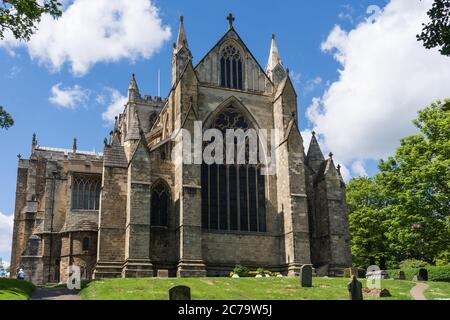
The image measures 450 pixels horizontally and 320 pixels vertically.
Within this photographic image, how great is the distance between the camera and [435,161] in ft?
111

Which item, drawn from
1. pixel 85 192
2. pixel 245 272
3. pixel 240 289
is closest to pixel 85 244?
pixel 85 192

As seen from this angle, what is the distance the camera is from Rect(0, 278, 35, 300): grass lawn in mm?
19422

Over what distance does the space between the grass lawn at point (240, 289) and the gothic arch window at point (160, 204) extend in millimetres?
6809

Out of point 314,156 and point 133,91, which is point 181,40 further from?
point 133,91

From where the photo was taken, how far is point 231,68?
37156 mm

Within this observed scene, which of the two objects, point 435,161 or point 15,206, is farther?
point 15,206

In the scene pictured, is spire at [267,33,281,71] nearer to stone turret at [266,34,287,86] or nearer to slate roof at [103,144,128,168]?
stone turret at [266,34,287,86]

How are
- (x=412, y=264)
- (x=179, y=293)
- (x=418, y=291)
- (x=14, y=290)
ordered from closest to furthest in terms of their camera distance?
1. (x=179, y=293)
2. (x=14, y=290)
3. (x=418, y=291)
4. (x=412, y=264)

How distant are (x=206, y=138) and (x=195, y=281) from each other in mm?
11851

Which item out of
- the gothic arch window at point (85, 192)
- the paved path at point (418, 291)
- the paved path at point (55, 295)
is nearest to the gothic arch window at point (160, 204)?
the paved path at point (55, 295)

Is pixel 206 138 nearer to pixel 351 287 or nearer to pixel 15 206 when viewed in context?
pixel 351 287

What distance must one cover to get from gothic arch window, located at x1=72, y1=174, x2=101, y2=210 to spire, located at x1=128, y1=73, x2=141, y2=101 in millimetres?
20742

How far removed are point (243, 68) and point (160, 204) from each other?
11959mm

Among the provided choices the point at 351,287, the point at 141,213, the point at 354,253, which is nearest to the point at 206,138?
the point at 141,213
